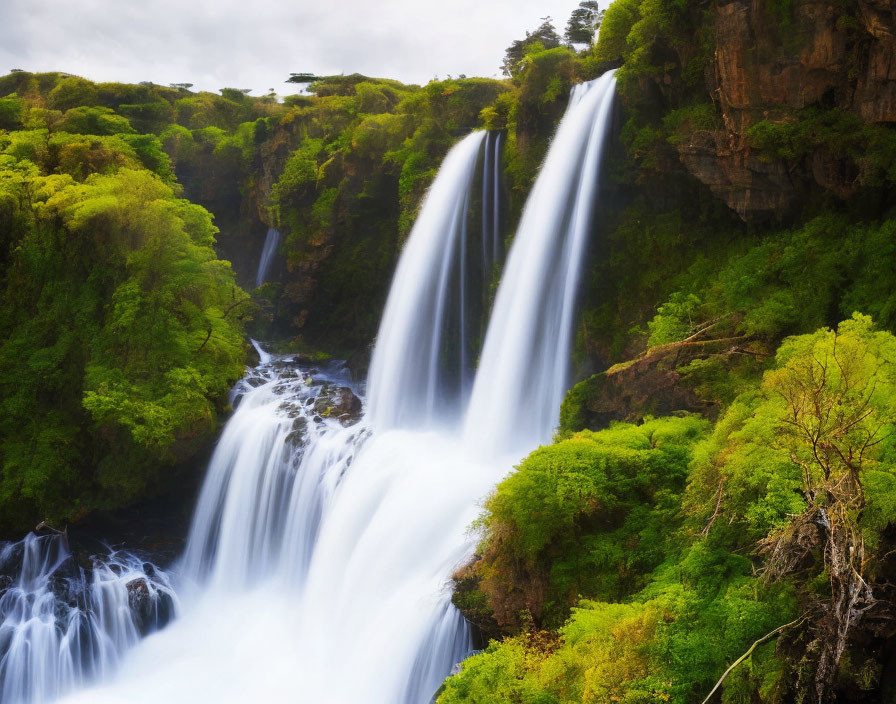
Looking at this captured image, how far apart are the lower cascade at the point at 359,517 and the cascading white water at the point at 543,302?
4 cm

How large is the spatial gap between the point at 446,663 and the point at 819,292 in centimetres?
837

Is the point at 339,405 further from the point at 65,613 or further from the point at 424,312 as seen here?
the point at 65,613

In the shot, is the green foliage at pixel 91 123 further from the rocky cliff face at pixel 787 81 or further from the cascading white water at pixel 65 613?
the rocky cliff face at pixel 787 81

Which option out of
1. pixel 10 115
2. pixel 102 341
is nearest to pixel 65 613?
pixel 102 341

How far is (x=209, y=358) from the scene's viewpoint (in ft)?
60.1

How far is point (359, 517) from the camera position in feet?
47.0

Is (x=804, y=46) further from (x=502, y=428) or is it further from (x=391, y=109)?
(x=391, y=109)

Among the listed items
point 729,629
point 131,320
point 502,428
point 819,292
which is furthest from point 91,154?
point 729,629

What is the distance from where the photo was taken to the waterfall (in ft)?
98.2

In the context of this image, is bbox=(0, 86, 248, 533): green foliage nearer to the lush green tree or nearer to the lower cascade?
the lower cascade

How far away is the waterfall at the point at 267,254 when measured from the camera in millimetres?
29922

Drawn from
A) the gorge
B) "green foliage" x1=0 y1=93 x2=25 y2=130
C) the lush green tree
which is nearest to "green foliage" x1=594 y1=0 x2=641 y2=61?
the gorge

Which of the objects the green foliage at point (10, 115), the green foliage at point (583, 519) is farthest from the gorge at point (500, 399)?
the green foliage at point (10, 115)

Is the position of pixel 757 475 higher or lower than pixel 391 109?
lower
